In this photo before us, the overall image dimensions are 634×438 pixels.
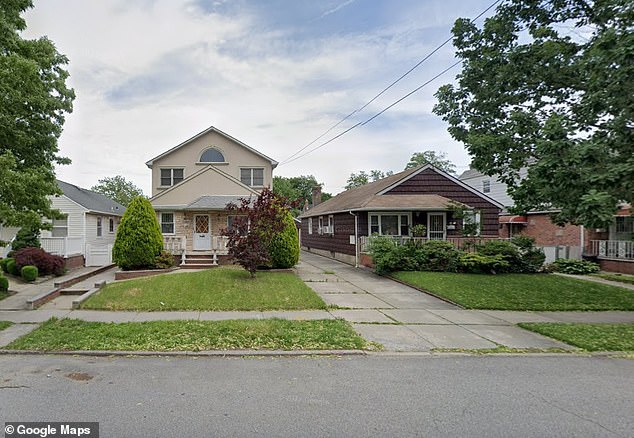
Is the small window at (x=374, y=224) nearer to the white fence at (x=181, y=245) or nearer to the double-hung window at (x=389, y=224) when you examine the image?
the double-hung window at (x=389, y=224)

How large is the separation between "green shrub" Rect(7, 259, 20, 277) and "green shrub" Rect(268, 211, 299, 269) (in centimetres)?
986

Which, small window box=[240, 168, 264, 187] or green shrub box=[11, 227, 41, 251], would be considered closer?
green shrub box=[11, 227, 41, 251]

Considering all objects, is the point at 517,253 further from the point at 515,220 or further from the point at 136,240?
the point at 136,240

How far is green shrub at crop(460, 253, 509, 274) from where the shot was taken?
50.9ft

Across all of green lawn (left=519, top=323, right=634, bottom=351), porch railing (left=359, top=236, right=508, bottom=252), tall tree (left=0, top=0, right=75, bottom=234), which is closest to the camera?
green lawn (left=519, top=323, right=634, bottom=351)

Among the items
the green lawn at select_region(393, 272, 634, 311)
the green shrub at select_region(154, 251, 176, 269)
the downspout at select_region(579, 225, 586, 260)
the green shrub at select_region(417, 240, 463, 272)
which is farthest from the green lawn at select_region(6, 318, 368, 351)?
the downspout at select_region(579, 225, 586, 260)

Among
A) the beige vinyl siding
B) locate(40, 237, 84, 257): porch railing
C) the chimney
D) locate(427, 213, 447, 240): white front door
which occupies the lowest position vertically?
locate(40, 237, 84, 257): porch railing

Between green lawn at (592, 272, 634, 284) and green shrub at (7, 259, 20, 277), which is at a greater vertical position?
green shrub at (7, 259, 20, 277)

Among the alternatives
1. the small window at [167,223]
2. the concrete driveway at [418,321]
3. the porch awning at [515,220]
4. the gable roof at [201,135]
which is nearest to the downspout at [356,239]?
the concrete driveway at [418,321]

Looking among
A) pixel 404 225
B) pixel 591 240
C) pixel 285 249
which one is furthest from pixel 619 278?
pixel 285 249

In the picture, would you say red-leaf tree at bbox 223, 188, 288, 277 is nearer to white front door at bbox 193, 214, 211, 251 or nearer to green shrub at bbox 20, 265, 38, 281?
white front door at bbox 193, 214, 211, 251

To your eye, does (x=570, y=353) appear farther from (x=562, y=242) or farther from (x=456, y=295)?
(x=562, y=242)

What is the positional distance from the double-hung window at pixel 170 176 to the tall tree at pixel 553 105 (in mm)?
17190

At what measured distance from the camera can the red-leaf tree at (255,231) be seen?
42.1ft
